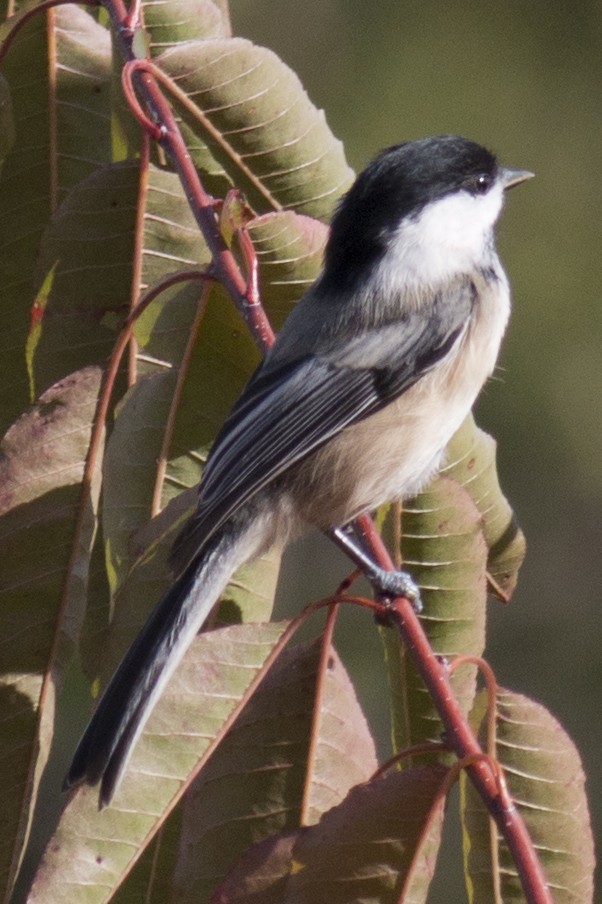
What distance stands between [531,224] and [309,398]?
389 centimetres

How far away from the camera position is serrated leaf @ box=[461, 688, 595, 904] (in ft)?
4.56

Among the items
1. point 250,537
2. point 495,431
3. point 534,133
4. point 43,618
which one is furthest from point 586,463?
point 43,618

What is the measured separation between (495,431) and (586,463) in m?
0.43

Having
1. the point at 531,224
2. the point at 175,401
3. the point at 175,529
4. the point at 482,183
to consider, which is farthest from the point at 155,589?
the point at 531,224

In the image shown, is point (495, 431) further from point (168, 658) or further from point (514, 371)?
point (168, 658)

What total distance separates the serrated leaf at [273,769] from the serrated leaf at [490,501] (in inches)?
12.0

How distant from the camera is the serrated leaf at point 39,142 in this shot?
1741 millimetres

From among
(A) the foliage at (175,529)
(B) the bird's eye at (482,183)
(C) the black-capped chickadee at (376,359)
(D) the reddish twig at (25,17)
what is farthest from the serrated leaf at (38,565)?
(B) the bird's eye at (482,183)

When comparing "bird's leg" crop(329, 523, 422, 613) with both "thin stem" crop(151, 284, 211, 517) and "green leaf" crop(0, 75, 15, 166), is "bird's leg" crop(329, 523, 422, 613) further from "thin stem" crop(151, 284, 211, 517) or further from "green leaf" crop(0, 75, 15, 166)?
"green leaf" crop(0, 75, 15, 166)

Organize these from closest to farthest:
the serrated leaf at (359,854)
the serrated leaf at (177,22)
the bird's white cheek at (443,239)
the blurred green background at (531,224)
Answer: the serrated leaf at (359,854), the serrated leaf at (177,22), the bird's white cheek at (443,239), the blurred green background at (531,224)

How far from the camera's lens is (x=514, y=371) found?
5.36 m

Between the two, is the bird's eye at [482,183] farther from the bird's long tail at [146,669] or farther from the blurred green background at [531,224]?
the blurred green background at [531,224]

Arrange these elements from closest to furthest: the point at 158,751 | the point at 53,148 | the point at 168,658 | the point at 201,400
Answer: the point at 158,751 < the point at 168,658 < the point at 201,400 < the point at 53,148

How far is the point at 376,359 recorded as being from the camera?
1953 mm
